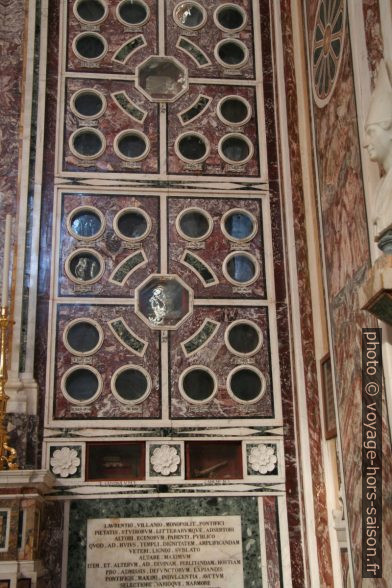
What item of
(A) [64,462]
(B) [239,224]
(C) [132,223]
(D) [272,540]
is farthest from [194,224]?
(D) [272,540]

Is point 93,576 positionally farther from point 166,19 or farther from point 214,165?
point 166,19

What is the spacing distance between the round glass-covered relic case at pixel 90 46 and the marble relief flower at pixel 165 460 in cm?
486

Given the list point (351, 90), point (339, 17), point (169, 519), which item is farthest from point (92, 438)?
point (339, 17)

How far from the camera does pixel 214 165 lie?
1027 centimetres

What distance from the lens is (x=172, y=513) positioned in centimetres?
878

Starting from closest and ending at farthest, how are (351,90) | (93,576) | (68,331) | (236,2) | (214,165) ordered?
(351,90), (93,576), (68,331), (214,165), (236,2)

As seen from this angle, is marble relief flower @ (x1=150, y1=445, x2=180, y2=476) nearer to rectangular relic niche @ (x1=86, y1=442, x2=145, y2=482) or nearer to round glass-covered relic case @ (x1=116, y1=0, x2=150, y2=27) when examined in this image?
rectangular relic niche @ (x1=86, y1=442, x2=145, y2=482)

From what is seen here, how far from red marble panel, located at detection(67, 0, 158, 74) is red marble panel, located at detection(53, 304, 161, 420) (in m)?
3.08

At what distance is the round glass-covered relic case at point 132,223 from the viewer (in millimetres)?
9867

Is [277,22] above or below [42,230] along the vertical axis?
above

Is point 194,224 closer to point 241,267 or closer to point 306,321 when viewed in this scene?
point 241,267

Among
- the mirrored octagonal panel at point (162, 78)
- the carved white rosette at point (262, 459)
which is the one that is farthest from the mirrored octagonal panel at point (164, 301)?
the mirrored octagonal panel at point (162, 78)

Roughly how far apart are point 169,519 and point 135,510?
1.17 ft

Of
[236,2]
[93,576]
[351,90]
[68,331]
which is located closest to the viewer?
[351,90]
